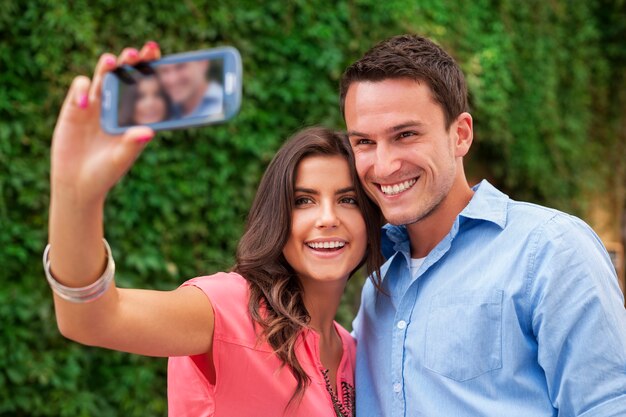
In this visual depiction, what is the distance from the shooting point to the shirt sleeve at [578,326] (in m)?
1.83

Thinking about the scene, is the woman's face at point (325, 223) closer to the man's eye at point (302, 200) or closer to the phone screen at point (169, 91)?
the man's eye at point (302, 200)

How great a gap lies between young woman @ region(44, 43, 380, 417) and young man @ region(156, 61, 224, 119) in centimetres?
5

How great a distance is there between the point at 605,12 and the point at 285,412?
258 inches

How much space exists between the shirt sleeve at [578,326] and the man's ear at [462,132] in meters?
0.51

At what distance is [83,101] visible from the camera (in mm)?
1251

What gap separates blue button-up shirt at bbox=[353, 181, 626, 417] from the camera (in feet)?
6.05

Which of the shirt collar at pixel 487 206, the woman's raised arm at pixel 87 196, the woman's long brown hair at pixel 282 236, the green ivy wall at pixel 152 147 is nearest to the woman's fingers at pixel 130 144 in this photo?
the woman's raised arm at pixel 87 196

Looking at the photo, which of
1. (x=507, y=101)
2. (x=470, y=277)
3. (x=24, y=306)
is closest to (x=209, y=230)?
(x=24, y=306)

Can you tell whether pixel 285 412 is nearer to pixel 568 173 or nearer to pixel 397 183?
pixel 397 183

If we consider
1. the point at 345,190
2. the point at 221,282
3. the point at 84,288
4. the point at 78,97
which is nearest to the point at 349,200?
the point at 345,190

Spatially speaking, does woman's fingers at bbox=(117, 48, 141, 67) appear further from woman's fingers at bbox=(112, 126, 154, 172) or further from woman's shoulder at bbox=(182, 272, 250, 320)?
woman's shoulder at bbox=(182, 272, 250, 320)

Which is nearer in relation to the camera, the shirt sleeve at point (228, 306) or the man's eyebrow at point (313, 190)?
the shirt sleeve at point (228, 306)

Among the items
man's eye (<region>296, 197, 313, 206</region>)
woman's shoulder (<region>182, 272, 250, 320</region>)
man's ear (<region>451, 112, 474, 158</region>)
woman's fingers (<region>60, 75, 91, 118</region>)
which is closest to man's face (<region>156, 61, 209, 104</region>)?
woman's fingers (<region>60, 75, 91, 118</region>)

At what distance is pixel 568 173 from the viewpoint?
268 inches
